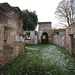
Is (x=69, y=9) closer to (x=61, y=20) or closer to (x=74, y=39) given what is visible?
(x=61, y=20)

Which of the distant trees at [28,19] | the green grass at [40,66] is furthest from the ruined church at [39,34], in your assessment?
the green grass at [40,66]

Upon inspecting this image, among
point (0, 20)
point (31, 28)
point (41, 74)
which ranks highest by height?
point (31, 28)

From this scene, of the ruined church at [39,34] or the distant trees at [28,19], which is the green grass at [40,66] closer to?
the ruined church at [39,34]

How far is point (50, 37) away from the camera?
15.0m

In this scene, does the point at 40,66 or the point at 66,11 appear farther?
the point at 66,11

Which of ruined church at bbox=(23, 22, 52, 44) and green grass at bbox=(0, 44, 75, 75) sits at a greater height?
ruined church at bbox=(23, 22, 52, 44)

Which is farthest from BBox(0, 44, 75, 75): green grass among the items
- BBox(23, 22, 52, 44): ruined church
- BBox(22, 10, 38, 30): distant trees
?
BBox(22, 10, 38, 30): distant trees

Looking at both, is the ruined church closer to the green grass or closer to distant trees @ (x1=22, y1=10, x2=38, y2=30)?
distant trees @ (x1=22, y1=10, x2=38, y2=30)

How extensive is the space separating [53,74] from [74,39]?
355 cm

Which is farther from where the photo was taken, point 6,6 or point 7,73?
point 6,6

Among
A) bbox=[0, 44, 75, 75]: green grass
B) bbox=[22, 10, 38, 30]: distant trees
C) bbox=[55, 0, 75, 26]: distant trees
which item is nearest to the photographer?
bbox=[0, 44, 75, 75]: green grass

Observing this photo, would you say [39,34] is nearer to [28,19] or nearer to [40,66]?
[28,19]

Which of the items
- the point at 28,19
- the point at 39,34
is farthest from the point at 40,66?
the point at 28,19

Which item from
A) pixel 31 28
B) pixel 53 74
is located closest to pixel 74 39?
pixel 53 74
